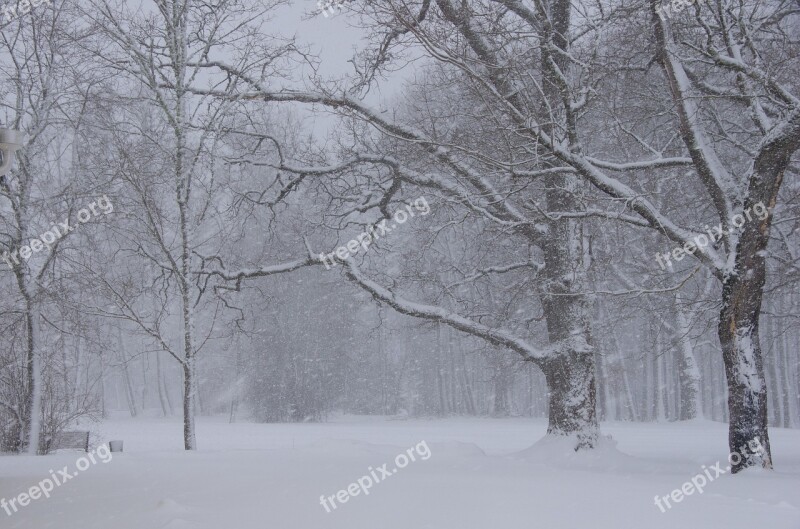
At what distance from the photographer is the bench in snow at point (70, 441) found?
48.0 feet

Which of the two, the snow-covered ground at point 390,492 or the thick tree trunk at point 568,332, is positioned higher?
the thick tree trunk at point 568,332

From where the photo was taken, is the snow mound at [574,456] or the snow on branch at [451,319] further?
the snow on branch at [451,319]

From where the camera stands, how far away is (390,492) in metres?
6.19

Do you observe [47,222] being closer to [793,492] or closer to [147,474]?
[147,474]

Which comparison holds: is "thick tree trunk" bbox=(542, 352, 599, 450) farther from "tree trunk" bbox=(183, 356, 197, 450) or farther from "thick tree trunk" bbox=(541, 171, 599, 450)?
"tree trunk" bbox=(183, 356, 197, 450)

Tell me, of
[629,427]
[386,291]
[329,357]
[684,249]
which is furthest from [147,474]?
[329,357]

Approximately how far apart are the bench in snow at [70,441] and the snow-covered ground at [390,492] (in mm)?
5429

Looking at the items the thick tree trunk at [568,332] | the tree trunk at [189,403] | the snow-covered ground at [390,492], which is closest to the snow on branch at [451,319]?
the thick tree trunk at [568,332]

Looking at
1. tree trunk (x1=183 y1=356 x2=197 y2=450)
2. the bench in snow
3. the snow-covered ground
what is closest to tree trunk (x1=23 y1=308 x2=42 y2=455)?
the bench in snow

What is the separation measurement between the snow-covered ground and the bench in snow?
543 centimetres

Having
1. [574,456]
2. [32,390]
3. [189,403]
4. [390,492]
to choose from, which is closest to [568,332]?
[574,456]

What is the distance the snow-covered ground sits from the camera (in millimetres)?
5219

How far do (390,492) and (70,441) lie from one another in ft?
37.8

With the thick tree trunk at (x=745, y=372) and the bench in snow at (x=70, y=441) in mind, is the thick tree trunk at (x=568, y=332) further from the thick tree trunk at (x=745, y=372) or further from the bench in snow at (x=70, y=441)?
the bench in snow at (x=70, y=441)
